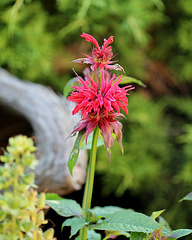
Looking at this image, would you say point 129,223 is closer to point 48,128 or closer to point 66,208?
point 66,208

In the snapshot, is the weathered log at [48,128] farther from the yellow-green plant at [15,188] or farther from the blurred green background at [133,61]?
the yellow-green plant at [15,188]

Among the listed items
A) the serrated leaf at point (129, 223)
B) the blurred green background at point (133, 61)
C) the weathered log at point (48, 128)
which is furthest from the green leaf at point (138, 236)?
the blurred green background at point (133, 61)

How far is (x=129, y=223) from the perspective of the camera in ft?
0.97

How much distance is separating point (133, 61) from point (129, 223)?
34.7 inches

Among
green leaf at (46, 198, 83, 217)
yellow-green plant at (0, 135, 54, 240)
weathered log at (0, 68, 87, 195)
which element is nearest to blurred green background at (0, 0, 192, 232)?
weathered log at (0, 68, 87, 195)

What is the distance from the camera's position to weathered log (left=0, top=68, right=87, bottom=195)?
1.97 ft

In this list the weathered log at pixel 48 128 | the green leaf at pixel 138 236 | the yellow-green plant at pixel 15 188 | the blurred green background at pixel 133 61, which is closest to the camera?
the yellow-green plant at pixel 15 188

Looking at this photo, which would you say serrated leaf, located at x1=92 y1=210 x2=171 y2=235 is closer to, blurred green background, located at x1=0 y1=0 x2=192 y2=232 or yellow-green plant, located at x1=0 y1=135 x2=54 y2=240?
yellow-green plant, located at x1=0 y1=135 x2=54 y2=240

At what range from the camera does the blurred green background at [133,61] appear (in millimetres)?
966

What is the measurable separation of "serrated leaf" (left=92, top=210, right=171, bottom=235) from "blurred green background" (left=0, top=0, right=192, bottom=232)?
0.65 m

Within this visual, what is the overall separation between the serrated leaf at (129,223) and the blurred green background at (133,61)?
2.14 feet

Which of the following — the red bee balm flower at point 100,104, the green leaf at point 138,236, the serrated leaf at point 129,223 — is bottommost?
the green leaf at point 138,236

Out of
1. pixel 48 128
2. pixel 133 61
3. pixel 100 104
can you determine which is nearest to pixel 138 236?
pixel 100 104

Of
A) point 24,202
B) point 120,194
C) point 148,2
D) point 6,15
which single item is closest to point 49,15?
point 6,15
